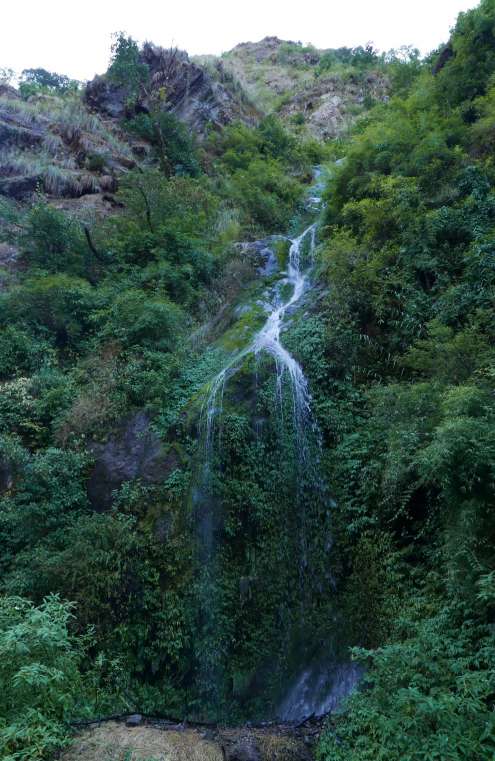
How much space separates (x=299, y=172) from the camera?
21281 millimetres

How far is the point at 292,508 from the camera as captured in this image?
742cm

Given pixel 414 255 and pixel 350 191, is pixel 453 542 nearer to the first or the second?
pixel 414 255

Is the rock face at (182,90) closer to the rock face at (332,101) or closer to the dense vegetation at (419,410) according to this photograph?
the rock face at (332,101)

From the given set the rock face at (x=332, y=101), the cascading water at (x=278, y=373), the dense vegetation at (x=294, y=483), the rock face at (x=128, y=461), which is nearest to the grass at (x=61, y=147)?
the dense vegetation at (x=294, y=483)

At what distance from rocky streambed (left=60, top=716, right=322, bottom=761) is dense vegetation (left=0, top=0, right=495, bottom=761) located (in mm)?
320

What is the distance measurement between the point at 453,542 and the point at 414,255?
19.6 feet

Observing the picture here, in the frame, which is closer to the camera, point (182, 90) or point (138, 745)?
point (138, 745)

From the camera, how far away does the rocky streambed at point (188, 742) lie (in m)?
4.14

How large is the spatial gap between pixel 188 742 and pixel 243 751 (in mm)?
584

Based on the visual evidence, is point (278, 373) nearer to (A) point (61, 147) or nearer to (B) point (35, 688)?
(B) point (35, 688)

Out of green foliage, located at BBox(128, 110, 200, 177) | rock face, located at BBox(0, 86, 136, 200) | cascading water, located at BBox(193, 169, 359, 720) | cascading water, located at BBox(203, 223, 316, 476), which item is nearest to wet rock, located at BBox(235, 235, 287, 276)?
cascading water, located at BBox(203, 223, 316, 476)

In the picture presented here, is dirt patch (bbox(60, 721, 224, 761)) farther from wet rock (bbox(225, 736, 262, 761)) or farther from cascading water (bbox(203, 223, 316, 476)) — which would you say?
cascading water (bbox(203, 223, 316, 476))

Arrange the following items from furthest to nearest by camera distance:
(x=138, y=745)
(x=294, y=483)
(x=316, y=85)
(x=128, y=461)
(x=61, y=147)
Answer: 1. (x=316, y=85)
2. (x=61, y=147)
3. (x=128, y=461)
4. (x=294, y=483)
5. (x=138, y=745)

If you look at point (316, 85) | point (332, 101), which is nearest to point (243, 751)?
point (332, 101)
